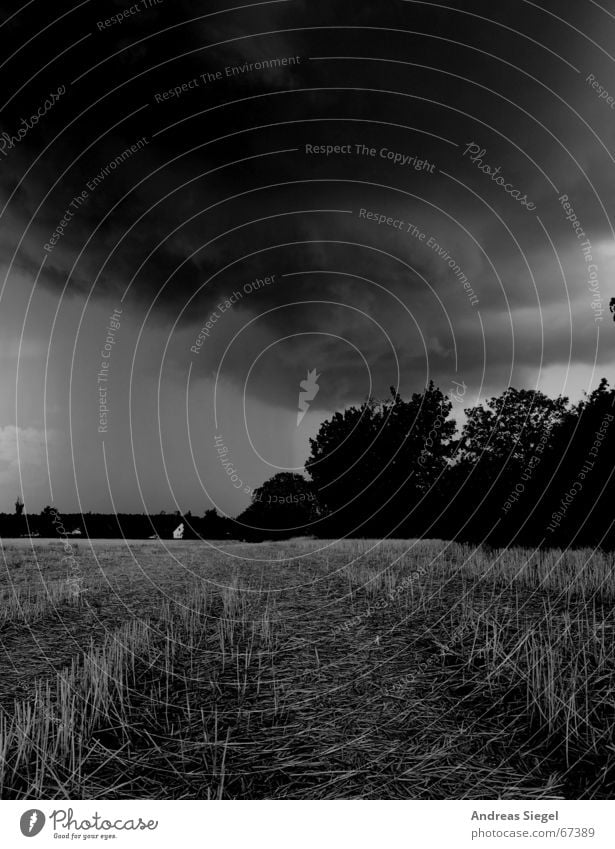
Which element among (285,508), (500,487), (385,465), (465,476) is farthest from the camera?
(285,508)

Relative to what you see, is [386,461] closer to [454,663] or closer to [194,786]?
[454,663]

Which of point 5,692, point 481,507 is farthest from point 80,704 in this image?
point 481,507

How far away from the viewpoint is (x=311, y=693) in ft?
14.6

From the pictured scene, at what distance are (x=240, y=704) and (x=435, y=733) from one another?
61.2 inches

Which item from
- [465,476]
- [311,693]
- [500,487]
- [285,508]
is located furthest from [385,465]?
[311,693]

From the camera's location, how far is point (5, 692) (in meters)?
4.60
